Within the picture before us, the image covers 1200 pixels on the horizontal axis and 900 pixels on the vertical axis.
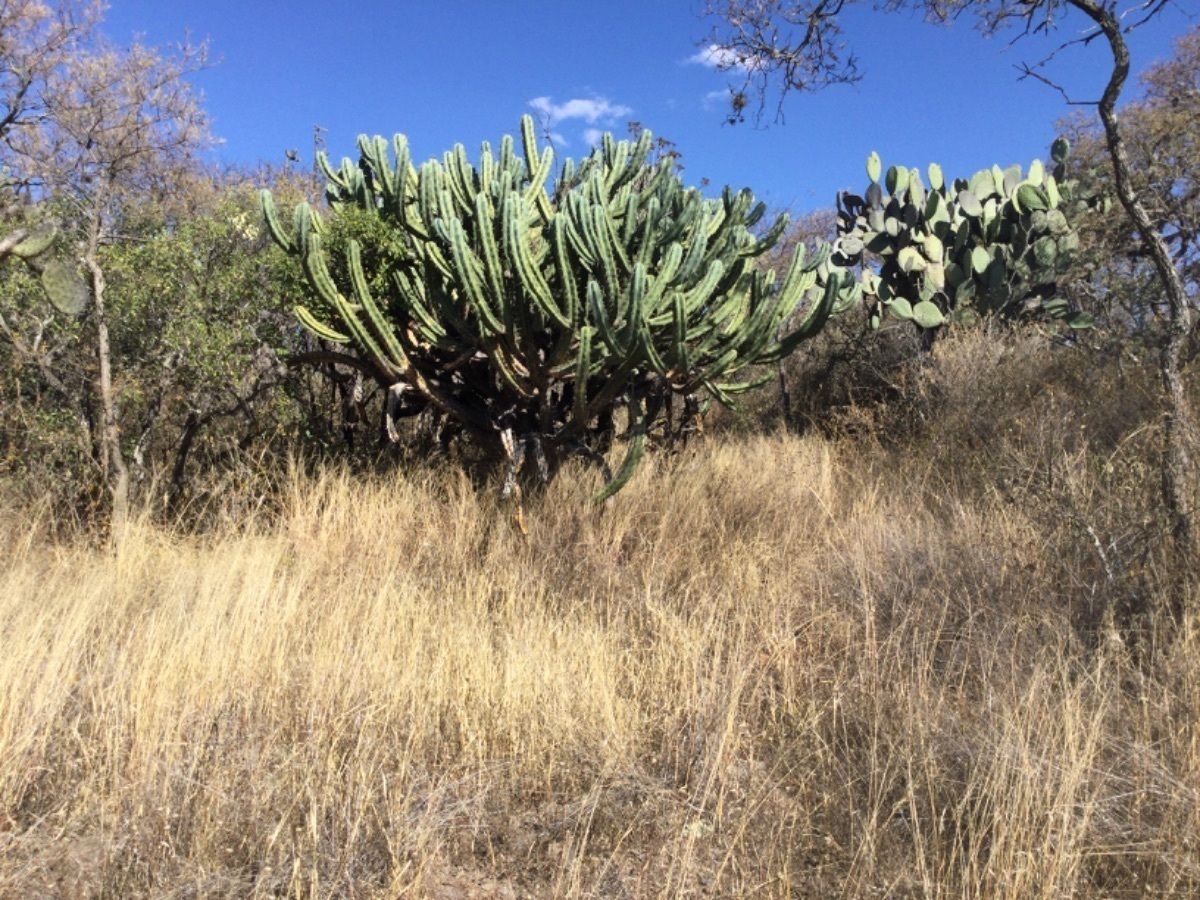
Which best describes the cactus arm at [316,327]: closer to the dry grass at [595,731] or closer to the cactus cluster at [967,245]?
the dry grass at [595,731]

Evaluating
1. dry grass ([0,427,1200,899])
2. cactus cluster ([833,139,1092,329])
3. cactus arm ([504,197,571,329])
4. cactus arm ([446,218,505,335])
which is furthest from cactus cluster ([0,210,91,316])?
cactus cluster ([833,139,1092,329])

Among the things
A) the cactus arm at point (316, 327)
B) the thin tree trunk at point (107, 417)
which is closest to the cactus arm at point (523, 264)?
the cactus arm at point (316, 327)

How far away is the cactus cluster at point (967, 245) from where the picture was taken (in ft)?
29.9

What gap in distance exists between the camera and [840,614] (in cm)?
343

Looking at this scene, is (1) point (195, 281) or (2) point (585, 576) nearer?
(2) point (585, 576)

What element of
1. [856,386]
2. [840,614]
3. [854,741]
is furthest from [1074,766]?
[856,386]

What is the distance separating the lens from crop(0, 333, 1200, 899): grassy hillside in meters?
1.96

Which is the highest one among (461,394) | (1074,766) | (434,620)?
(461,394)

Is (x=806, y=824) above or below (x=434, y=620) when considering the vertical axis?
below

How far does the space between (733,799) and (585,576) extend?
78.5 inches

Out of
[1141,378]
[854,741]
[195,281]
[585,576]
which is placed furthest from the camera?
[1141,378]

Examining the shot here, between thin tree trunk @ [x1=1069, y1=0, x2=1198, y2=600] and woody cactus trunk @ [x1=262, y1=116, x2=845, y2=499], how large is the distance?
1.75 metres

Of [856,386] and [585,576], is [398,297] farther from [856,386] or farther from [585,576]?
[856,386]

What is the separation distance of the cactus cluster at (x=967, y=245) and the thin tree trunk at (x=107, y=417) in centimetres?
772
